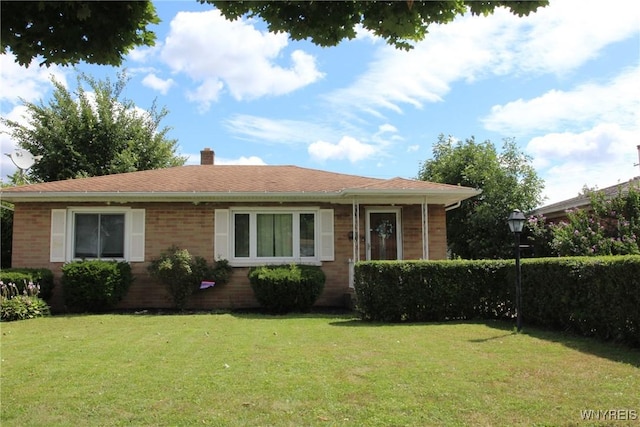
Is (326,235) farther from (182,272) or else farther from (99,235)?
(99,235)

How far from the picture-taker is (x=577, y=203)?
15602 mm

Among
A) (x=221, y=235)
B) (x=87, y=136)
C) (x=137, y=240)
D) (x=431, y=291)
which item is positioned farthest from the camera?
(x=87, y=136)

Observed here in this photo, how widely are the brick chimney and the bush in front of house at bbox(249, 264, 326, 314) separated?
7.28m

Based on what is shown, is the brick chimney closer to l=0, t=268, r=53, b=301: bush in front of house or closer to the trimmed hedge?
l=0, t=268, r=53, b=301: bush in front of house

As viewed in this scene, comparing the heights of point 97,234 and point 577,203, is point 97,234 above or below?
below

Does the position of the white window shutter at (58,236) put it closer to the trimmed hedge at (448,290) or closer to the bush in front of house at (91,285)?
the bush in front of house at (91,285)

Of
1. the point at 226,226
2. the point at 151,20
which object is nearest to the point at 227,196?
the point at 226,226

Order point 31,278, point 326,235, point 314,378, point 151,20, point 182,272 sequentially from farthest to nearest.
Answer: point 326,235 → point 182,272 → point 31,278 → point 314,378 → point 151,20

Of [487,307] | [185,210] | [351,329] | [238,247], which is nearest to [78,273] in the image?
[185,210]

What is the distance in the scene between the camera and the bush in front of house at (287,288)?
1148cm

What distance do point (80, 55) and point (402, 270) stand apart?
7.38m

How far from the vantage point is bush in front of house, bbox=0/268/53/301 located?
36.6 feet

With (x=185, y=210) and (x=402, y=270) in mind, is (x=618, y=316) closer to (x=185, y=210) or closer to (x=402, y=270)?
(x=402, y=270)

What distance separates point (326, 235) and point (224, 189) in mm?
2882
